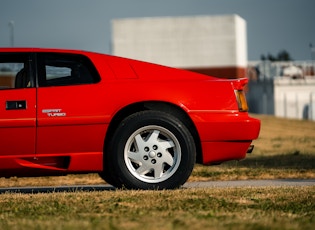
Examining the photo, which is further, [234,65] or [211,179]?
[234,65]

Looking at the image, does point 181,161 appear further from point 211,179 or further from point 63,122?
point 211,179

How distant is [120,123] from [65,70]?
84 centimetres

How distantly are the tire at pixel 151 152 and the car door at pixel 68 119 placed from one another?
0.74ft

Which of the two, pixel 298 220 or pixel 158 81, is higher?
pixel 158 81

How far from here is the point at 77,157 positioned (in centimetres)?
1004

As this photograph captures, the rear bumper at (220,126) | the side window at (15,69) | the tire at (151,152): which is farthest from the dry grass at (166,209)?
the side window at (15,69)

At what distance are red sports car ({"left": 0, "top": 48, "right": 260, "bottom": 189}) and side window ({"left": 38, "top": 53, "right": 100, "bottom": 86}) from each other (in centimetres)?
1

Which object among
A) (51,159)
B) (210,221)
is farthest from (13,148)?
(210,221)

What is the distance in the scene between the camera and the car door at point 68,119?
9.97 meters

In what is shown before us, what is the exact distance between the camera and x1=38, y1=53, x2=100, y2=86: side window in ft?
33.6

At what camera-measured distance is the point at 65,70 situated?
34.0 feet

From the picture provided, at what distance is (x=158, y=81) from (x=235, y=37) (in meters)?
60.5

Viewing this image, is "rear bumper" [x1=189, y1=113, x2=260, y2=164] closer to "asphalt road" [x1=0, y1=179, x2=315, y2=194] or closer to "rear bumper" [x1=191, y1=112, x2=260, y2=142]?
"rear bumper" [x1=191, y1=112, x2=260, y2=142]

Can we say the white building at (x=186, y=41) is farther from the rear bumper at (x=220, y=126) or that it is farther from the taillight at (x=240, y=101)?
the rear bumper at (x=220, y=126)
